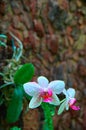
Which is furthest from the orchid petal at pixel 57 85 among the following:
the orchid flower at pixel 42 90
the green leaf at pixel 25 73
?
the green leaf at pixel 25 73

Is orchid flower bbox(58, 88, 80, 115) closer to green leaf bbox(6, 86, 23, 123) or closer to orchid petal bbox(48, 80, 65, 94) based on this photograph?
orchid petal bbox(48, 80, 65, 94)

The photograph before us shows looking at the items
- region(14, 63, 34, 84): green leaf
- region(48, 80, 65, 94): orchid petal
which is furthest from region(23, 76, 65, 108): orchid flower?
region(14, 63, 34, 84): green leaf

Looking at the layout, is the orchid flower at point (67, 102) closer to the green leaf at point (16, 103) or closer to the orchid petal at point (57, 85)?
the orchid petal at point (57, 85)

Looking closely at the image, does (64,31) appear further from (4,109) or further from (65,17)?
(4,109)

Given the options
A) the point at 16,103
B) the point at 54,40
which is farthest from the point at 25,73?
the point at 54,40

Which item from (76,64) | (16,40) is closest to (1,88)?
(16,40)

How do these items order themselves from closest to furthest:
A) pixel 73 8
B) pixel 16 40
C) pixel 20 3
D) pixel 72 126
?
pixel 16 40 → pixel 20 3 → pixel 72 126 → pixel 73 8

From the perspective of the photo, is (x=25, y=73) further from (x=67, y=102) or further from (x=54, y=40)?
(x=54, y=40)
